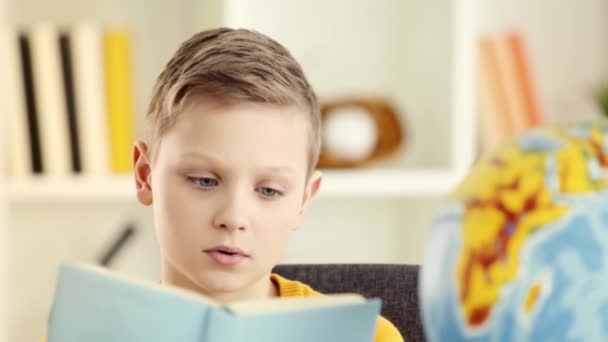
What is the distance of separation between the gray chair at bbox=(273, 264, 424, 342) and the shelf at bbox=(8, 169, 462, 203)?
98 cm

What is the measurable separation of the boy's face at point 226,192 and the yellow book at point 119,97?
1.14m

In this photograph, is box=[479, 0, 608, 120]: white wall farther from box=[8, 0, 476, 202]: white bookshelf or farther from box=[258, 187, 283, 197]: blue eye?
box=[258, 187, 283, 197]: blue eye

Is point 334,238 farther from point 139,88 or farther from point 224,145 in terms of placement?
point 224,145

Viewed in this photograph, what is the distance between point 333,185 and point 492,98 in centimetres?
39

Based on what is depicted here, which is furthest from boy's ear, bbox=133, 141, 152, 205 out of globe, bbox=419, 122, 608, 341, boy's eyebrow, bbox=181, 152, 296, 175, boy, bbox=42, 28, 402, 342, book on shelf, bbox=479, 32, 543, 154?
book on shelf, bbox=479, 32, 543, 154

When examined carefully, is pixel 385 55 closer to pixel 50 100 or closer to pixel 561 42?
pixel 561 42

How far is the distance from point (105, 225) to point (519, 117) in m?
0.90

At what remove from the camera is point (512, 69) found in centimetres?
226

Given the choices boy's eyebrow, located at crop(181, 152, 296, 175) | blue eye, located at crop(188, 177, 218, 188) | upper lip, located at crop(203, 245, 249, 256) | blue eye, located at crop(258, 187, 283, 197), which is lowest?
upper lip, located at crop(203, 245, 249, 256)

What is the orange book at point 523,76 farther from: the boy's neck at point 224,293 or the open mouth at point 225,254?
the open mouth at point 225,254

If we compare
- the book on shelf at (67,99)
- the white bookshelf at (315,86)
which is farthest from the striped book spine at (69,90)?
the white bookshelf at (315,86)

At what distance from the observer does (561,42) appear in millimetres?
2496

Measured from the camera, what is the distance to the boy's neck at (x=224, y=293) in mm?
959

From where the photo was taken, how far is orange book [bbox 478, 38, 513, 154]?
→ 224 cm
